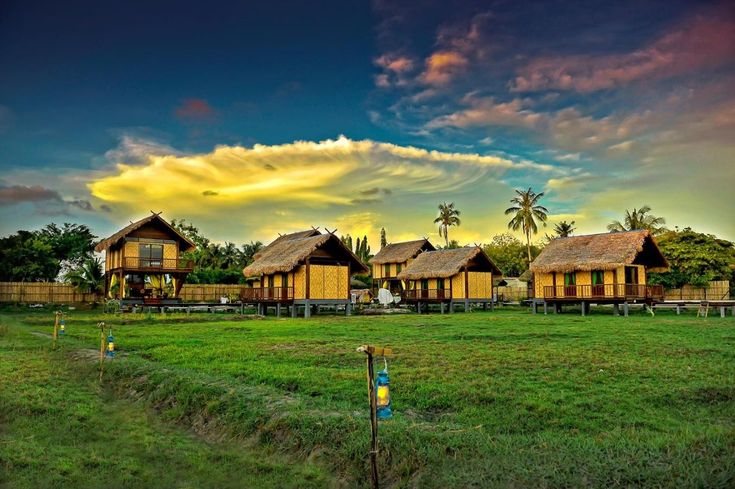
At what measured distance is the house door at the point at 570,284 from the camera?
3378cm

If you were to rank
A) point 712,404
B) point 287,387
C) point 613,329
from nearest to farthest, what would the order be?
point 712,404
point 287,387
point 613,329

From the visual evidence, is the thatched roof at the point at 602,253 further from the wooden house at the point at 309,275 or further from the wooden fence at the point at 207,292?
the wooden fence at the point at 207,292

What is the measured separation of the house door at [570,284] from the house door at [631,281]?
2.80m

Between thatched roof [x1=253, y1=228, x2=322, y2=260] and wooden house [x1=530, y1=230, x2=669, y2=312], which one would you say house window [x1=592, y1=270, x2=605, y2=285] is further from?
thatched roof [x1=253, y1=228, x2=322, y2=260]

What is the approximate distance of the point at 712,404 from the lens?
7836mm

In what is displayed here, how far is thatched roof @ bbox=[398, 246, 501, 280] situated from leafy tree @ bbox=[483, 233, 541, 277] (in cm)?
2682

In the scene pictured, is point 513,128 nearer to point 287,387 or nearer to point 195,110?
point 195,110

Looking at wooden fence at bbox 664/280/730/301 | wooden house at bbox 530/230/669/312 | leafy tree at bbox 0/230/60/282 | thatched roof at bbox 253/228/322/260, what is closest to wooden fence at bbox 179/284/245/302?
thatched roof at bbox 253/228/322/260

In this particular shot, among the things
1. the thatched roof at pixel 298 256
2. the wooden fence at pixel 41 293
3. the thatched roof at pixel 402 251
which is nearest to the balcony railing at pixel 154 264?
the thatched roof at pixel 298 256

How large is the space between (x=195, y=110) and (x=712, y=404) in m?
Result: 13.5

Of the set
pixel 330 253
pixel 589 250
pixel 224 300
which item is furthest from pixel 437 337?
pixel 224 300

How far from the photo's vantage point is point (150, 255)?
37594mm

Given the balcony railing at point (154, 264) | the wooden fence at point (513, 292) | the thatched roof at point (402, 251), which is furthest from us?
the wooden fence at point (513, 292)

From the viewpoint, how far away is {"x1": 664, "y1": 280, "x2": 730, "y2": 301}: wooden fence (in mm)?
43031
